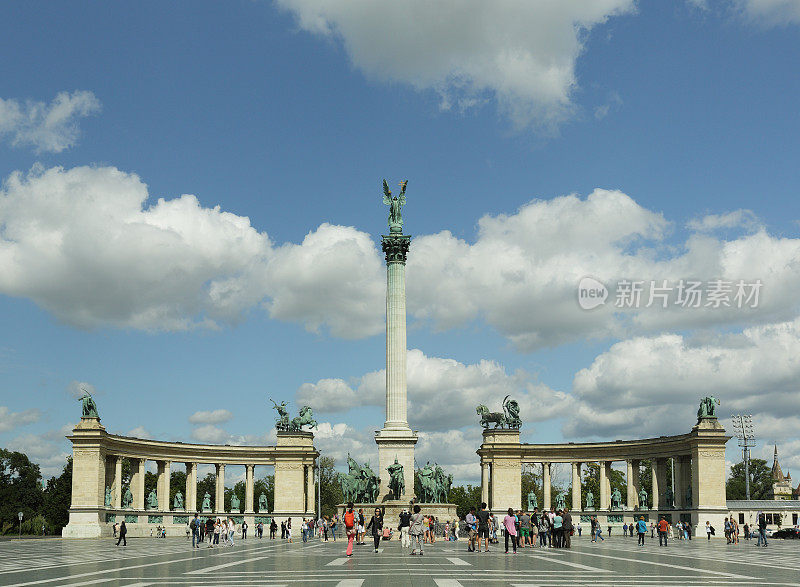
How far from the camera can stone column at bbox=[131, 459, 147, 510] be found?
95688 mm

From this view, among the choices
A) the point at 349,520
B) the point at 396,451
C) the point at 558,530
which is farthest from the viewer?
the point at 396,451

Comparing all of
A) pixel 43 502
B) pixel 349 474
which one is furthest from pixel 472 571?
pixel 43 502

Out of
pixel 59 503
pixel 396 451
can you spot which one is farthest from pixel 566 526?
pixel 59 503

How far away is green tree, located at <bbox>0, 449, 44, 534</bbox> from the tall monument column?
79.3 meters

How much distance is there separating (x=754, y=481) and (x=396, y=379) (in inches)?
4467

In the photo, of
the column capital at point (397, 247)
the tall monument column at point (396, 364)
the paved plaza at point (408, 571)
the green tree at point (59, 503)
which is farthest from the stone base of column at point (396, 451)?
the green tree at point (59, 503)

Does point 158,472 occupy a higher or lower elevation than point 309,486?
higher

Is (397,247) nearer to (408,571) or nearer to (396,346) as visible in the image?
(396,346)

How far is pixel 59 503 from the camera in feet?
430

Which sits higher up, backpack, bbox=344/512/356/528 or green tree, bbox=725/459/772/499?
backpack, bbox=344/512/356/528

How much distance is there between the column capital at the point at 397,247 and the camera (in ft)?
291

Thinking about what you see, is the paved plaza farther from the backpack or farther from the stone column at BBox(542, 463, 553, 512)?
the stone column at BBox(542, 463, 553, 512)

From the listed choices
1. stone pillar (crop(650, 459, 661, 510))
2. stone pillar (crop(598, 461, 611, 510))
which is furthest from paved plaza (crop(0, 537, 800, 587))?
stone pillar (crop(598, 461, 611, 510))

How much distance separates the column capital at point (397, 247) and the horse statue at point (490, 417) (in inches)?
994
